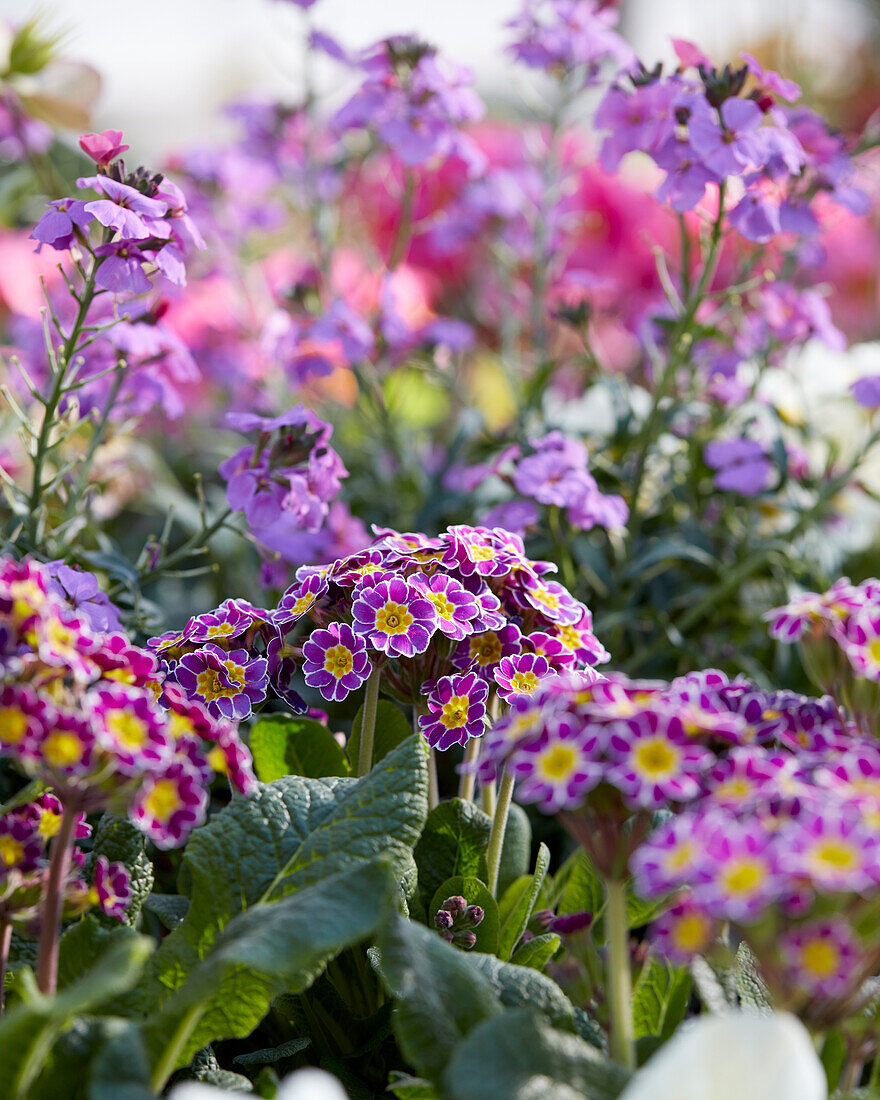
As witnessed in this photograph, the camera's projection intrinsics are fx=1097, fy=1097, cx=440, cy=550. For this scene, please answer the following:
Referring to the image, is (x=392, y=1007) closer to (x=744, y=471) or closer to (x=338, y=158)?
(x=744, y=471)

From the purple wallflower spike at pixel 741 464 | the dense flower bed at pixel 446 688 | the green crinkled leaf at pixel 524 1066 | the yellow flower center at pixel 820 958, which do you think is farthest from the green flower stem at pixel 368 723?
the purple wallflower spike at pixel 741 464

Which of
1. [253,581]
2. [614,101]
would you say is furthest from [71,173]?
[614,101]

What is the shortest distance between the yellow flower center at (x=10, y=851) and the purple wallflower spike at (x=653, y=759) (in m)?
0.38

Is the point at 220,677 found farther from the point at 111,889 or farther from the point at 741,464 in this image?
the point at 741,464

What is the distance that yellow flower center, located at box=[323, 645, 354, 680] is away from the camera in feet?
2.74

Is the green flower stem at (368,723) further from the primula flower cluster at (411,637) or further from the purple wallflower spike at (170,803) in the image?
the purple wallflower spike at (170,803)

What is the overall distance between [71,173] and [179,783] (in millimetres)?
1480

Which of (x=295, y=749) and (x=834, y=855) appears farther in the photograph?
(x=295, y=749)

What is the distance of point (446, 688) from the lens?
0.84 meters

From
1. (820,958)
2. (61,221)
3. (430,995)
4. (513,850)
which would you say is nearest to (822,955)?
(820,958)

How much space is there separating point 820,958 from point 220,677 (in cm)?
49

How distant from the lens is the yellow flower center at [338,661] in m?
0.84

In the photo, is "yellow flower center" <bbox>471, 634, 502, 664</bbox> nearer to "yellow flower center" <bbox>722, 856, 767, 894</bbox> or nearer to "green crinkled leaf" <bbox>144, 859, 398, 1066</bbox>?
"green crinkled leaf" <bbox>144, 859, 398, 1066</bbox>

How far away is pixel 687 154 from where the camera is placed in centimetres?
108
